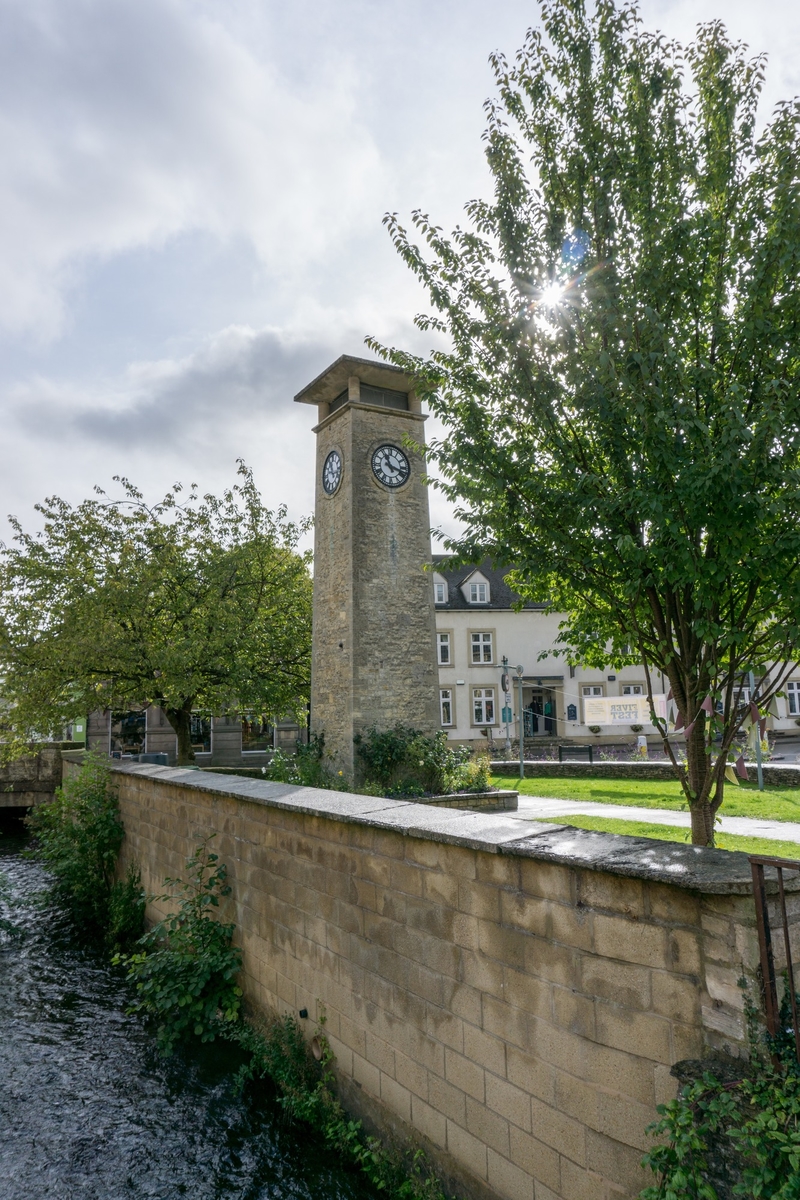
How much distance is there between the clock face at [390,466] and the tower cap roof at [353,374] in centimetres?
140

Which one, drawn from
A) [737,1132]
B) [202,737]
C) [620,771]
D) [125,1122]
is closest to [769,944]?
[737,1132]

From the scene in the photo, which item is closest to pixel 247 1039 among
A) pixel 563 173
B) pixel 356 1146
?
pixel 356 1146

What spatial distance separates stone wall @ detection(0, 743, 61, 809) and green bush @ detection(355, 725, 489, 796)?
11.7 m

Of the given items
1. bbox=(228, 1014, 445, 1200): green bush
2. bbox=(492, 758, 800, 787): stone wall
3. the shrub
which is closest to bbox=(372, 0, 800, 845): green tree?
bbox=(228, 1014, 445, 1200): green bush

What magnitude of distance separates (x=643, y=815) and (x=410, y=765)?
4.60 metres

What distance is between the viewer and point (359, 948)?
186 inches

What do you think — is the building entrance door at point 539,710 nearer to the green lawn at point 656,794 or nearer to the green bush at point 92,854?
the green lawn at point 656,794

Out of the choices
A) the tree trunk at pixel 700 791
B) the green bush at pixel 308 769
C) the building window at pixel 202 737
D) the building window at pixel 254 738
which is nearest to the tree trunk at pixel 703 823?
the tree trunk at pixel 700 791

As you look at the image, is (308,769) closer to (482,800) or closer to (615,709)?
(482,800)

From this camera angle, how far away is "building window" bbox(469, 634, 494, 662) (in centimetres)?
3788

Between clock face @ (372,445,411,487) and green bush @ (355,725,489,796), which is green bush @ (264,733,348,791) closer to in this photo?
green bush @ (355,725,489,796)

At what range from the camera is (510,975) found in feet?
11.4

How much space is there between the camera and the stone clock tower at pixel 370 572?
15.4 metres

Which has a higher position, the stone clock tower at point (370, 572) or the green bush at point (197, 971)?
the stone clock tower at point (370, 572)
